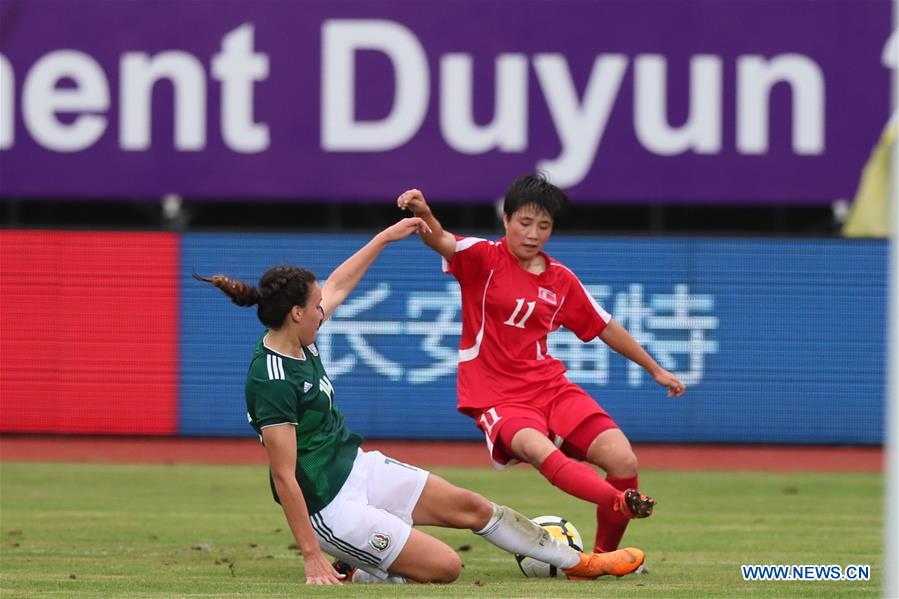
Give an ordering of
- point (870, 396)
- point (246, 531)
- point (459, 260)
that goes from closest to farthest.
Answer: point (459, 260) → point (246, 531) → point (870, 396)

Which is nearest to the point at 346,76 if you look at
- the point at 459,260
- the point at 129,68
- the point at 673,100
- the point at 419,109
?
the point at 419,109

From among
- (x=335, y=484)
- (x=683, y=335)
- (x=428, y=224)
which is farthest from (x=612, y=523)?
(x=683, y=335)

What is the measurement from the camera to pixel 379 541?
7.66 m

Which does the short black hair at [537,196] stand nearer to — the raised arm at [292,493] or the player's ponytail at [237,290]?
the player's ponytail at [237,290]

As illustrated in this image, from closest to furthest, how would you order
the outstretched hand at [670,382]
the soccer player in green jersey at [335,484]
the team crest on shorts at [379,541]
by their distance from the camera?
the soccer player in green jersey at [335,484] < the team crest on shorts at [379,541] < the outstretched hand at [670,382]

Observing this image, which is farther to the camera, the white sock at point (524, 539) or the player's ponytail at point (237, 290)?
the white sock at point (524, 539)

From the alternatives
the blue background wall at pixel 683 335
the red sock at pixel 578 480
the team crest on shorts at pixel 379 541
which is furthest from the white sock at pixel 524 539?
the blue background wall at pixel 683 335

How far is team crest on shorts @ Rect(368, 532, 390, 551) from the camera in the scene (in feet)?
25.1

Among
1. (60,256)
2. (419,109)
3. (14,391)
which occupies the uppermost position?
(419,109)

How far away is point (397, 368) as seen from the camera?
17.3m

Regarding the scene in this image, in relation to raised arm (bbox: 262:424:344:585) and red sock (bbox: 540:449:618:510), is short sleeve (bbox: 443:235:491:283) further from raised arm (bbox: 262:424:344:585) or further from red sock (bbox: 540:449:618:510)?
raised arm (bbox: 262:424:344:585)

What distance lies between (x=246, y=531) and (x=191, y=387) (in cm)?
692

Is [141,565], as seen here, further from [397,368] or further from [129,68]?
[129,68]

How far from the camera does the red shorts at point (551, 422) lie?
833 cm
